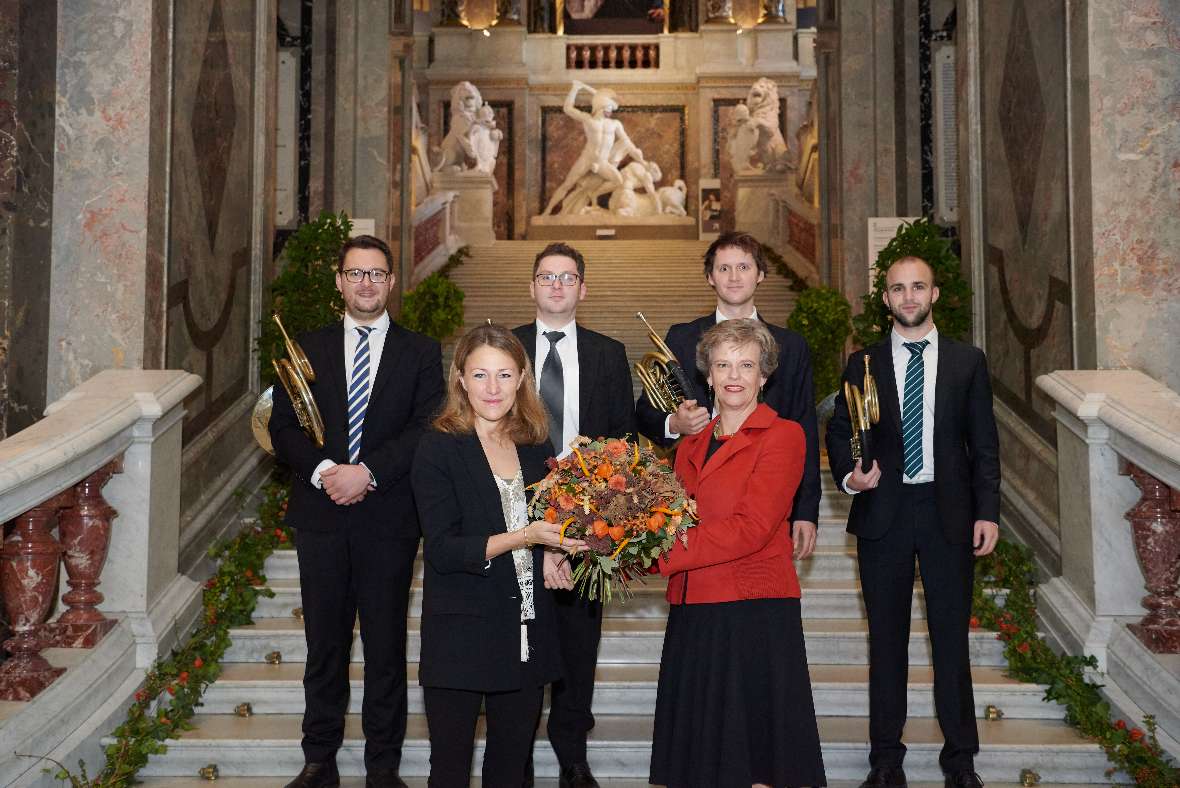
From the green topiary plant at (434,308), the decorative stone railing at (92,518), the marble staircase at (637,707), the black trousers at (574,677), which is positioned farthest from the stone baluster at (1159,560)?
the green topiary plant at (434,308)

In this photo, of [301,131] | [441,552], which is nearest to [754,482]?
[441,552]

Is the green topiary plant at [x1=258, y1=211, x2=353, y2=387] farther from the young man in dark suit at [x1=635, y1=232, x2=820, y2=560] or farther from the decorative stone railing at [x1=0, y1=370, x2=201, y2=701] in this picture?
the young man in dark suit at [x1=635, y1=232, x2=820, y2=560]

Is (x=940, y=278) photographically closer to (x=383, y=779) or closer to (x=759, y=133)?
(x=383, y=779)

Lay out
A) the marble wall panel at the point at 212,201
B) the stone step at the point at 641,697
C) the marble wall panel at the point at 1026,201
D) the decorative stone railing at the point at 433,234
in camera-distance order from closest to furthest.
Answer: the stone step at the point at 641,697 → the marble wall panel at the point at 1026,201 → the marble wall panel at the point at 212,201 → the decorative stone railing at the point at 433,234

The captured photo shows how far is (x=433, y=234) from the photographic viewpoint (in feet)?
52.5

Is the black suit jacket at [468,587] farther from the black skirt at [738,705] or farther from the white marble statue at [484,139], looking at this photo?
the white marble statue at [484,139]

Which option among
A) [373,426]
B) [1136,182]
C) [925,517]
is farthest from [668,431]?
[1136,182]

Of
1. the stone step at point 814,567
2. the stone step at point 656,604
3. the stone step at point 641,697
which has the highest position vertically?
the stone step at point 814,567

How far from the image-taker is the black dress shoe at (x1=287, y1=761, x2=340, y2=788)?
4.23 m

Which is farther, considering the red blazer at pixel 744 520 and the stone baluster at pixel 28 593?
the stone baluster at pixel 28 593

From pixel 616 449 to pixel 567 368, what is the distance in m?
1.18

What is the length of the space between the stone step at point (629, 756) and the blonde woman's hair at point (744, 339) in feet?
5.70

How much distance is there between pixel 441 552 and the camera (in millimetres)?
3307

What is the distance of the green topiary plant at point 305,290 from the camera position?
7.33 meters
